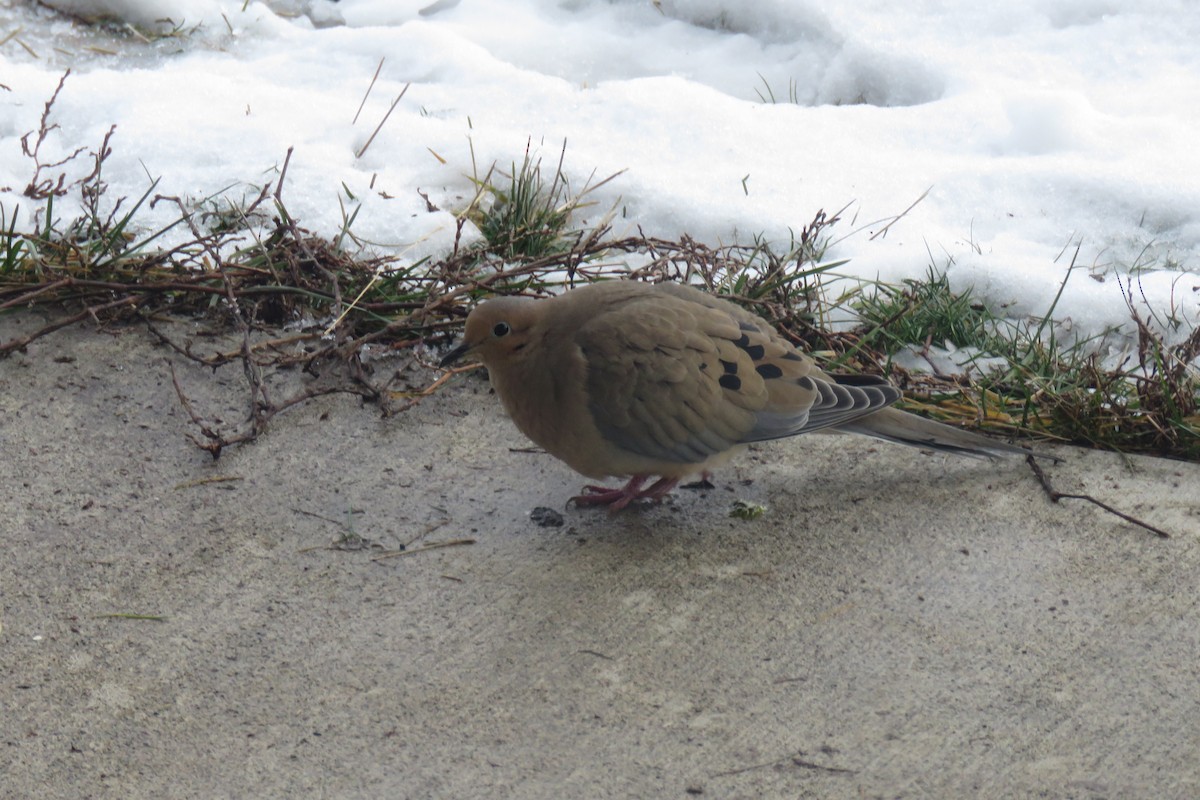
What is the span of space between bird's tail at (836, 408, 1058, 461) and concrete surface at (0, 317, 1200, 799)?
0.31ft

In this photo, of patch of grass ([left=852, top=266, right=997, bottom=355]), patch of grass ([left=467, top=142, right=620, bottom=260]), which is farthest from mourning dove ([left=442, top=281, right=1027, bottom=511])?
patch of grass ([left=467, top=142, right=620, bottom=260])

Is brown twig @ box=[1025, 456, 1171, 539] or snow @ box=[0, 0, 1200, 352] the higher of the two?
snow @ box=[0, 0, 1200, 352]

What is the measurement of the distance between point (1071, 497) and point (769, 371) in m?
0.82

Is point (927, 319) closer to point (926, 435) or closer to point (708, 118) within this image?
point (926, 435)

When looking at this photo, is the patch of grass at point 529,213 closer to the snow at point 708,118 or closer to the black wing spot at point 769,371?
the snow at point 708,118

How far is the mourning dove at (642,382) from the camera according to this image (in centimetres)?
288

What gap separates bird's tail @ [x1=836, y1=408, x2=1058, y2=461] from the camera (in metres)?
3.16

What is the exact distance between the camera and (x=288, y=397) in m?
3.49

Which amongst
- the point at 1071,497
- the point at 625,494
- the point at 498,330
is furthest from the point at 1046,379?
the point at 498,330

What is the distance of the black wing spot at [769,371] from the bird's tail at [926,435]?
0.28 meters

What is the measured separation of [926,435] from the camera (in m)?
3.18

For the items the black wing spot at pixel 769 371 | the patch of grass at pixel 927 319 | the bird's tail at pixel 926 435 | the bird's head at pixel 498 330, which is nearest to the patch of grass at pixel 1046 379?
the patch of grass at pixel 927 319

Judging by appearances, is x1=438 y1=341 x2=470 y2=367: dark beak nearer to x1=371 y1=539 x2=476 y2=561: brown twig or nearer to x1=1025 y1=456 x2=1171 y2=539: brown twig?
x1=371 y1=539 x2=476 y2=561: brown twig

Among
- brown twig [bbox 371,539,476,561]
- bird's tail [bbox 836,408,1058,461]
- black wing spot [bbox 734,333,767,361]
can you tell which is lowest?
brown twig [bbox 371,539,476,561]
